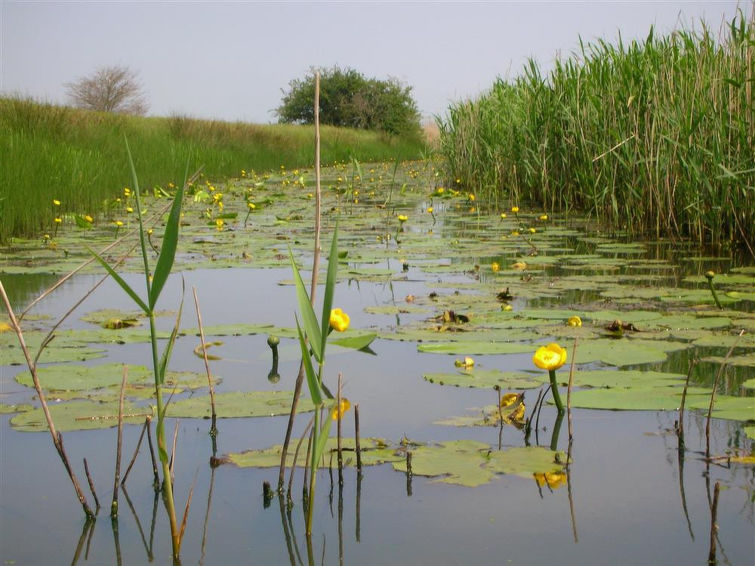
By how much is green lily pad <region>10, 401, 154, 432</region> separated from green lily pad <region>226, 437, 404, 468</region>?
0.93ft

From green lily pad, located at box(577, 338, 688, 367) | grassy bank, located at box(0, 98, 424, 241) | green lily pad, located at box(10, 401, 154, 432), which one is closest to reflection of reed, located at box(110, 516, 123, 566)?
green lily pad, located at box(10, 401, 154, 432)

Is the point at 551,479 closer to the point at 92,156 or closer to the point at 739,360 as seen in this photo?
the point at 739,360

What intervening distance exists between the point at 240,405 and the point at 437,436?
0.48 m

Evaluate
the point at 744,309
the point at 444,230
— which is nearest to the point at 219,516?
the point at 744,309

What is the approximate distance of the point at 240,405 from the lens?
2008 mm

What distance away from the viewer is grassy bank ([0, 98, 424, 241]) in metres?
5.84

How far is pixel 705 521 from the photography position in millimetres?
1442

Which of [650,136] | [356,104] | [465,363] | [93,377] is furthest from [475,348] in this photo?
[356,104]

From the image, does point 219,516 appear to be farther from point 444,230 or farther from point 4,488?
point 444,230

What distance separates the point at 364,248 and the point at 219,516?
3877mm

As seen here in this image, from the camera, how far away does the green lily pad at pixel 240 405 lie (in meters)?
1.94

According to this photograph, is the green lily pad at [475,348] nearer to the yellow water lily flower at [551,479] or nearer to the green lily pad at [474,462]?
the green lily pad at [474,462]

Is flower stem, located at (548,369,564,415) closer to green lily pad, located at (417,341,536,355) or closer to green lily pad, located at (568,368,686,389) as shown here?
green lily pad, located at (568,368,686,389)

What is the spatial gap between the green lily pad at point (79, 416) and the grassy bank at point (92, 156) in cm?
55
